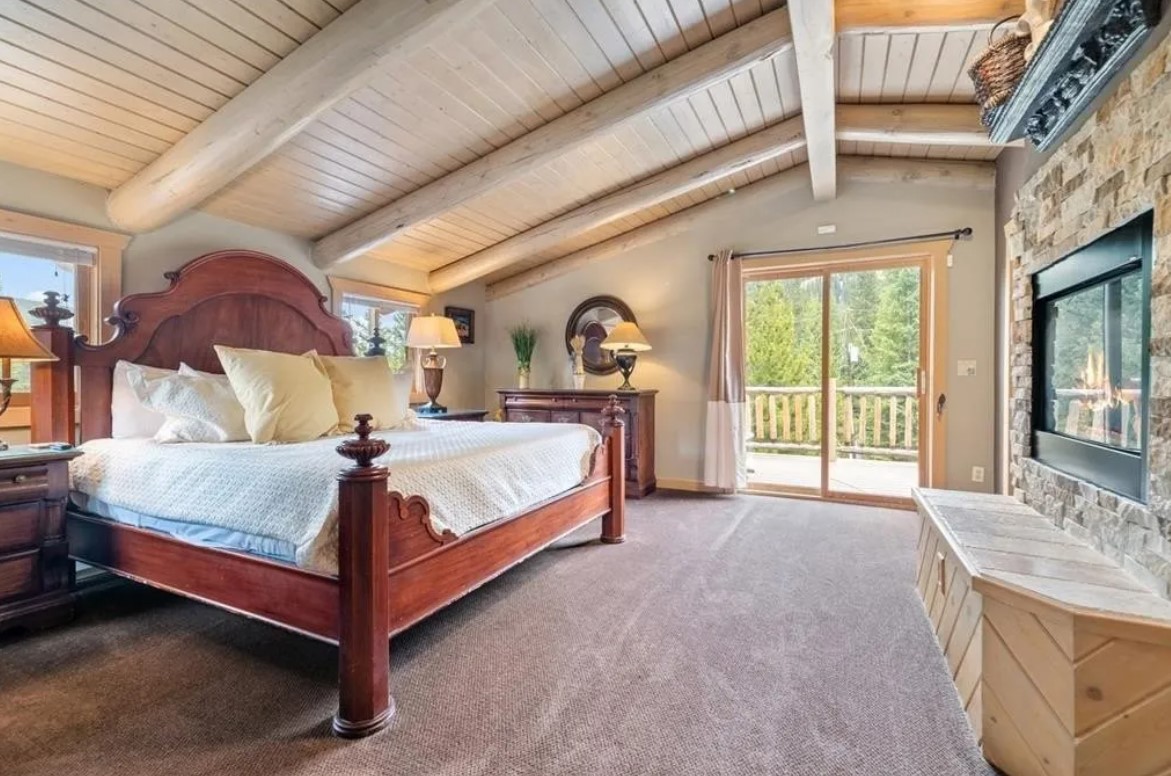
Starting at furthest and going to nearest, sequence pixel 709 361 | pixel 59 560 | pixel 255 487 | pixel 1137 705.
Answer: pixel 709 361 → pixel 59 560 → pixel 255 487 → pixel 1137 705

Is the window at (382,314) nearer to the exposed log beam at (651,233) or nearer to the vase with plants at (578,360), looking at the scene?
the exposed log beam at (651,233)

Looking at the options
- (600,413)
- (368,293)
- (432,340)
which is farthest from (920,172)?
(368,293)

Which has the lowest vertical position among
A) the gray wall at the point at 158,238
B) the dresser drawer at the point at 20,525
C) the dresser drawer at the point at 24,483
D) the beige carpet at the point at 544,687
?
the beige carpet at the point at 544,687

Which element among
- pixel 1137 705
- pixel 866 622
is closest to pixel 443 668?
pixel 866 622

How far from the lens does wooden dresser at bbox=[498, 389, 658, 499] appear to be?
15.4 ft

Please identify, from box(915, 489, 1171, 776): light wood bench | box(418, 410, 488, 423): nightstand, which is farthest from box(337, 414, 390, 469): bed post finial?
box(418, 410, 488, 423): nightstand

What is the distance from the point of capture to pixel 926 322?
4.25 m

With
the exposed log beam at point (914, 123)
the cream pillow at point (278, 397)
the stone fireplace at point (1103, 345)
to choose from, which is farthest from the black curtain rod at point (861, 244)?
the cream pillow at point (278, 397)

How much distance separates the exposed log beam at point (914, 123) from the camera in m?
3.31

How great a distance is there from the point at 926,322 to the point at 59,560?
540cm

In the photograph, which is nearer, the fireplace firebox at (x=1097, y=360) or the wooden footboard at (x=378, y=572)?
the wooden footboard at (x=378, y=572)

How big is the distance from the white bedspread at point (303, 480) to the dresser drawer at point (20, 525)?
0.19 metres

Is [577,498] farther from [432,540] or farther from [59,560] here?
[59,560]

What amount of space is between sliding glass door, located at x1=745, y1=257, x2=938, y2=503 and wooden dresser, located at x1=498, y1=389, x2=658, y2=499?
0.93 m
